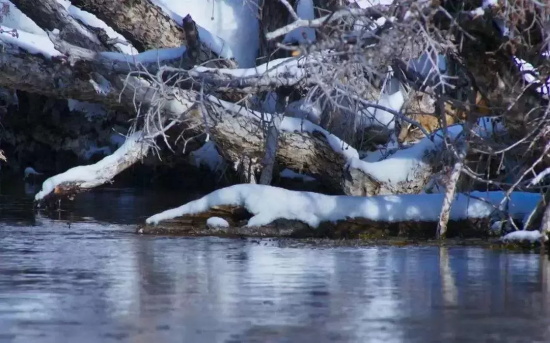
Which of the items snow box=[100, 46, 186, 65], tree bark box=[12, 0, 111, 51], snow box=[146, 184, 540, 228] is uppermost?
tree bark box=[12, 0, 111, 51]

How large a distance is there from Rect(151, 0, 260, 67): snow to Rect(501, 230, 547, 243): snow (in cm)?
1045

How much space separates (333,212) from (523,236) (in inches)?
98.2

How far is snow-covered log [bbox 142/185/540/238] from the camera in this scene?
15.0 m

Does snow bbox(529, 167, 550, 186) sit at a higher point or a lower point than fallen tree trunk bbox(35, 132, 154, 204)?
lower

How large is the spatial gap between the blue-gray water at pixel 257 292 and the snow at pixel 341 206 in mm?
854

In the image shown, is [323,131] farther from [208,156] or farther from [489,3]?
[489,3]

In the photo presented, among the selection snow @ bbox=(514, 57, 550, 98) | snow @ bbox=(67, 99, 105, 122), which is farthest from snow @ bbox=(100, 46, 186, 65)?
snow @ bbox=(67, 99, 105, 122)

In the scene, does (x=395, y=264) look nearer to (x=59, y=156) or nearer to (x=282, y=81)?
(x=282, y=81)

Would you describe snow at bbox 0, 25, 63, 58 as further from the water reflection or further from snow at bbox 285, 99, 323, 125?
the water reflection

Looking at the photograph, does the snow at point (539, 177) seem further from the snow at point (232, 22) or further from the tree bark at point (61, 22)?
the snow at point (232, 22)

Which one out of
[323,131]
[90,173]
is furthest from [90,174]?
[323,131]

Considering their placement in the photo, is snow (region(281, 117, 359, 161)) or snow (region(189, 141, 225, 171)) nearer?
snow (region(281, 117, 359, 161))

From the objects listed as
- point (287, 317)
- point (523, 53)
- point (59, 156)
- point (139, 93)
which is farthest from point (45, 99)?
point (287, 317)

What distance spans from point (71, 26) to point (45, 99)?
6.62 m
